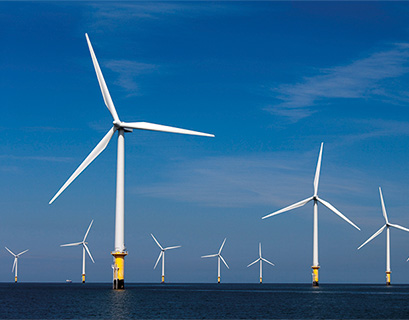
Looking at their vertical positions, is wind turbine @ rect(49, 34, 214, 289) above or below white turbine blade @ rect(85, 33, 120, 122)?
below

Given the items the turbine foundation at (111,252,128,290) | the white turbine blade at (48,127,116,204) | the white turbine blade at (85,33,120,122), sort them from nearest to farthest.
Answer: the white turbine blade at (48,127,116,204) → the white turbine blade at (85,33,120,122) → the turbine foundation at (111,252,128,290)

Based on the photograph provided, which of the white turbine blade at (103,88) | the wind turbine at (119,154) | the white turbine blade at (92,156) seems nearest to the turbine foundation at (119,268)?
the wind turbine at (119,154)

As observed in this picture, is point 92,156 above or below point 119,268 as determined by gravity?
above

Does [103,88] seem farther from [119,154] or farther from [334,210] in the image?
[334,210]

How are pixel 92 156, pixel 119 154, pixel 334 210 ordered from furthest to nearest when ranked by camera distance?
pixel 334 210 < pixel 119 154 < pixel 92 156

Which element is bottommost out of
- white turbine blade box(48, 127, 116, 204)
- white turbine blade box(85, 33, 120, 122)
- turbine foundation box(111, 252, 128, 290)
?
turbine foundation box(111, 252, 128, 290)

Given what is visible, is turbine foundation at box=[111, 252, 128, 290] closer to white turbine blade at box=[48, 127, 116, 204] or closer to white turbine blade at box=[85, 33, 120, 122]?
white turbine blade at box=[48, 127, 116, 204]

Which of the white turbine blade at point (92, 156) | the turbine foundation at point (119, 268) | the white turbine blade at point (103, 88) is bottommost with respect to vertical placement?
the turbine foundation at point (119, 268)

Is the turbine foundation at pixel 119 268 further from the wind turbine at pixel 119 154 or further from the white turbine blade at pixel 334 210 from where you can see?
the white turbine blade at pixel 334 210

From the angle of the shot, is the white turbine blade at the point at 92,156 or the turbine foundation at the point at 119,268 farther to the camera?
the turbine foundation at the point at 119,268

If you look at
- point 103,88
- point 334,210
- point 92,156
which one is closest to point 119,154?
point 92,156

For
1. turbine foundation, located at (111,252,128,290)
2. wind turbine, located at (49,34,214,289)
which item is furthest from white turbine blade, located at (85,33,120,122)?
turbine foundation, located at (111,252,128,290)

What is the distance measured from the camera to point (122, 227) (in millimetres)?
103188

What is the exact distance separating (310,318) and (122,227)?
39.7m
